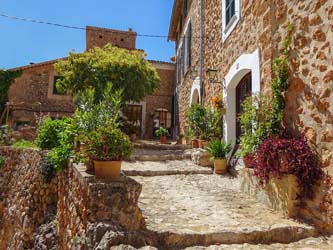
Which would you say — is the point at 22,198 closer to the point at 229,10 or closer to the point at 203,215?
the point at 203,215

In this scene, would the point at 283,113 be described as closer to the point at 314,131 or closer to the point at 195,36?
the point at 314,131

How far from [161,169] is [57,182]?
2.19 meters

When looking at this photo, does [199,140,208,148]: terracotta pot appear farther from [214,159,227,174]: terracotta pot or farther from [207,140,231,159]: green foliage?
[214,159,227,174]: terracotta pot

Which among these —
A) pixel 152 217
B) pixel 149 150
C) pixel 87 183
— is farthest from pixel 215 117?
pixel 87 183

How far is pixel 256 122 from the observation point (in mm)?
4230

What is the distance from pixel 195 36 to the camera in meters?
9.71

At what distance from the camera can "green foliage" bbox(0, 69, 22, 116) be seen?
547 inches

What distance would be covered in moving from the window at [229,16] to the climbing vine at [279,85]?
226cm

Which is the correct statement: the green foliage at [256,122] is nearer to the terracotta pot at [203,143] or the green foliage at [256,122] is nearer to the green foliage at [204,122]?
the green foliage at [204,122]

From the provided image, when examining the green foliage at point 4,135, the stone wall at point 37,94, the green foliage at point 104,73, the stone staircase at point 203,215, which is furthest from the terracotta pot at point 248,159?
the stone wall at point 37,94

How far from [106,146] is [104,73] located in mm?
6998

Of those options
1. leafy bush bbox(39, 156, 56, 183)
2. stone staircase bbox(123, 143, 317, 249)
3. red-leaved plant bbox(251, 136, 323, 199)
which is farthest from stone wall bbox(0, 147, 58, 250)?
red-leaved plant bbox(251, 136, 323, 199)

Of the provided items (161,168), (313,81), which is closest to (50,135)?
(161,168)

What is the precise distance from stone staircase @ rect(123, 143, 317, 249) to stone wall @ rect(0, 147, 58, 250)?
Result: 1.73 metres
